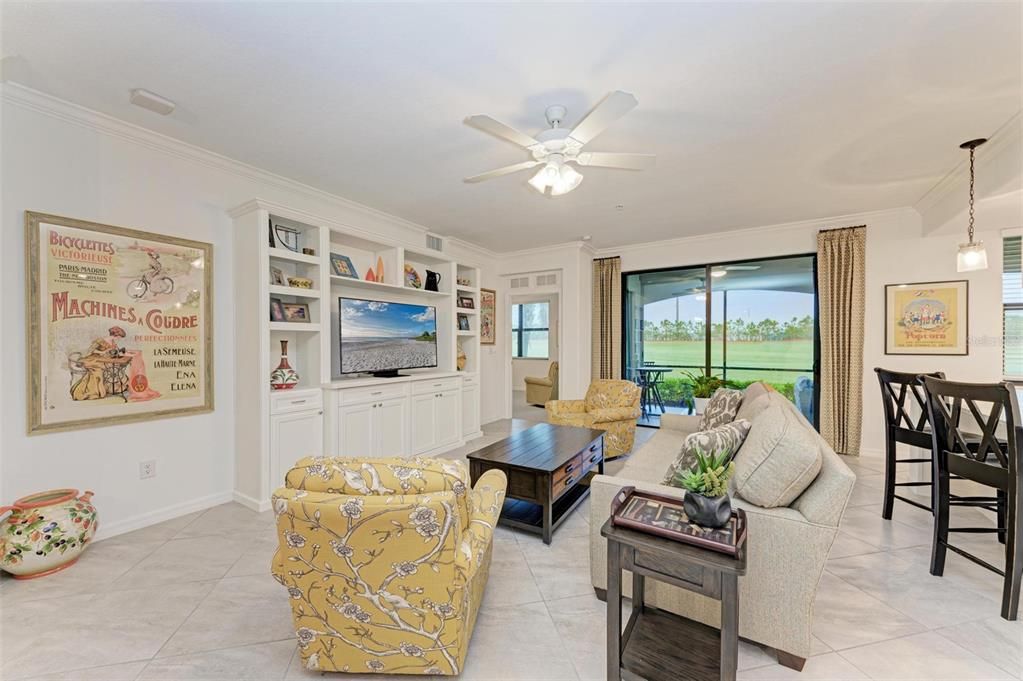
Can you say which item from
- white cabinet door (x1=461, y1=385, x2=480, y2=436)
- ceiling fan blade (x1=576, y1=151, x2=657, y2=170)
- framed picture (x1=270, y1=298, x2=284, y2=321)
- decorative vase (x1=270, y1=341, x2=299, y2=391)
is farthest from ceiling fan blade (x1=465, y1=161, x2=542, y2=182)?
white cabinet door (x1=461, y1=385, x2=480, y2=436)

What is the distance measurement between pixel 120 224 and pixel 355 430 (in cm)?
219

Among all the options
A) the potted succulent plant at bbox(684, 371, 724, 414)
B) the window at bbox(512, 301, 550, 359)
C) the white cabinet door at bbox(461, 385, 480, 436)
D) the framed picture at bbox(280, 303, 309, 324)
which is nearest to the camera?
the framed picture at bbox(280, 303, 309, 324)

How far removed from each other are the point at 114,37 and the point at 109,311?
1594mm

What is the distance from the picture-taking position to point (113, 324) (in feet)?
8.36

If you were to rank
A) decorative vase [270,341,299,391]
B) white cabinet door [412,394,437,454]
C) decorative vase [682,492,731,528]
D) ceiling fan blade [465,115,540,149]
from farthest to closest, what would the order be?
white cabinet door [412,394,437,454] → decorative vase [270,341,299,391] → ceiling fan blade [465,115,540,149] → decorative vase [682,492,731,528]

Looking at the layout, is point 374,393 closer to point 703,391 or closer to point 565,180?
point 565,180

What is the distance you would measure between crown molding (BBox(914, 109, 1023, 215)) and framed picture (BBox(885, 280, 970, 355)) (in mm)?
796

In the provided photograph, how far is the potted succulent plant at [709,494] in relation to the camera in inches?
53.4

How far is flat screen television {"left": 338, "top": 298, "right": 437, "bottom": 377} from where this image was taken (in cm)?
378

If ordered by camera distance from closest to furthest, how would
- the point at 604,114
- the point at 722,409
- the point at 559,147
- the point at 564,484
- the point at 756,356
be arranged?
the point at 604,114 < the point at 559,147 < the point at 564,484 < the point at 722,409 < the point at 756,356

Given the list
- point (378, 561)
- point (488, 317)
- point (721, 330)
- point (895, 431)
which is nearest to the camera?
point (378, 561)

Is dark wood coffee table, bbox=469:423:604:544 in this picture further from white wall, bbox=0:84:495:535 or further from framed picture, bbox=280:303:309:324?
white wall, bbox=0:84:495:535

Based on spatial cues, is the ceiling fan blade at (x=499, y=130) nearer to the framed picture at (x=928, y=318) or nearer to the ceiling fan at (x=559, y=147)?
the ceiling fan at (x=559, y=147)

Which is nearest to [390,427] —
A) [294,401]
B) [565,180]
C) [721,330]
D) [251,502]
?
[294,401]
